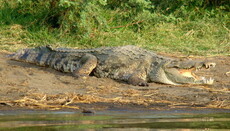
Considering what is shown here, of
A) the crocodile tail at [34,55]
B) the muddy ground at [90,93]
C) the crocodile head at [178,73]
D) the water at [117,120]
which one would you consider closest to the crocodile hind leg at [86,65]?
the muddy ground at [90,93]

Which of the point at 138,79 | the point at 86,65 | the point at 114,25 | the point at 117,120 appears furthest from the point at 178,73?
the point at 114,25

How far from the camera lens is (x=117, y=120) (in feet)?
15.2

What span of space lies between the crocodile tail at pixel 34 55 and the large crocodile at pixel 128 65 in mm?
95

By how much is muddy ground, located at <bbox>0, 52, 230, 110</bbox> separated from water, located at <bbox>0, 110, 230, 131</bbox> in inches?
12.7

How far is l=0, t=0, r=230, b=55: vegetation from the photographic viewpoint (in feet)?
31.8

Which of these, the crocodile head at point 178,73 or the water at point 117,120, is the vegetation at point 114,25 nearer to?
the crocodile head at point 178,73

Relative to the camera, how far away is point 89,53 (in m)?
7.96

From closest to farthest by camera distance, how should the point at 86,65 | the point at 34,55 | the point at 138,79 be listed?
1. the point at 138,79
2. the point at 86,65
3. the point at 34,55

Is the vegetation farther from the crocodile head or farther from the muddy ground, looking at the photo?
the crocodile head

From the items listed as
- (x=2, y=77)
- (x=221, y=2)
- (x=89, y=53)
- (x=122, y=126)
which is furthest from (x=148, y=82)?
(x=221, y=2)

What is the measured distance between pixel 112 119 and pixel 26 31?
218 inches

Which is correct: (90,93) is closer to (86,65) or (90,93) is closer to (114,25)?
(86,65)

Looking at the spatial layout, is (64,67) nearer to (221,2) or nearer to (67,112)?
(67,112)

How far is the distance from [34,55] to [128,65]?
1.73 meters
